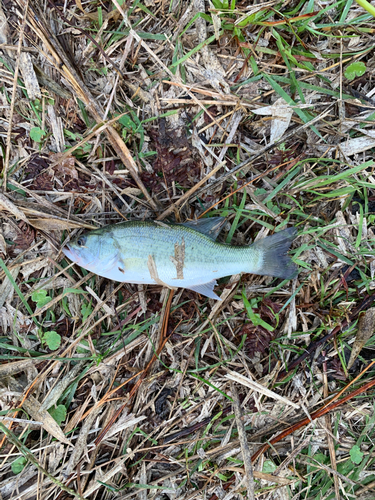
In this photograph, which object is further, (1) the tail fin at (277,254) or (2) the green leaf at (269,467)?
(2) the green leaf at (269,467)

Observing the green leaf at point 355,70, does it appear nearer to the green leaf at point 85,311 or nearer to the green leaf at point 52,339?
the green leaf at point 85,311

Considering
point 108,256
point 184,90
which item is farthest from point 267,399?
point 184,90

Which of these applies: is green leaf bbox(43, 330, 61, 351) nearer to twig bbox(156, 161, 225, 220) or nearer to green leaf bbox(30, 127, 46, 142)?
twig bbox(156, 161, 225, 220)

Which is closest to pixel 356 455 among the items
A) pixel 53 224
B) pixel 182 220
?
pixel 182 220

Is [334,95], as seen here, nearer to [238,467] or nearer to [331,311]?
[331,311]

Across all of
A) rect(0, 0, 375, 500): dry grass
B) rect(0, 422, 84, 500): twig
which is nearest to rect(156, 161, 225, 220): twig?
rect(0, 0, 375, 500): dry grass

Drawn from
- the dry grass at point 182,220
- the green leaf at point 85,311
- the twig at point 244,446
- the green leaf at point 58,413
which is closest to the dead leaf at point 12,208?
the dry grass at point 182,220
